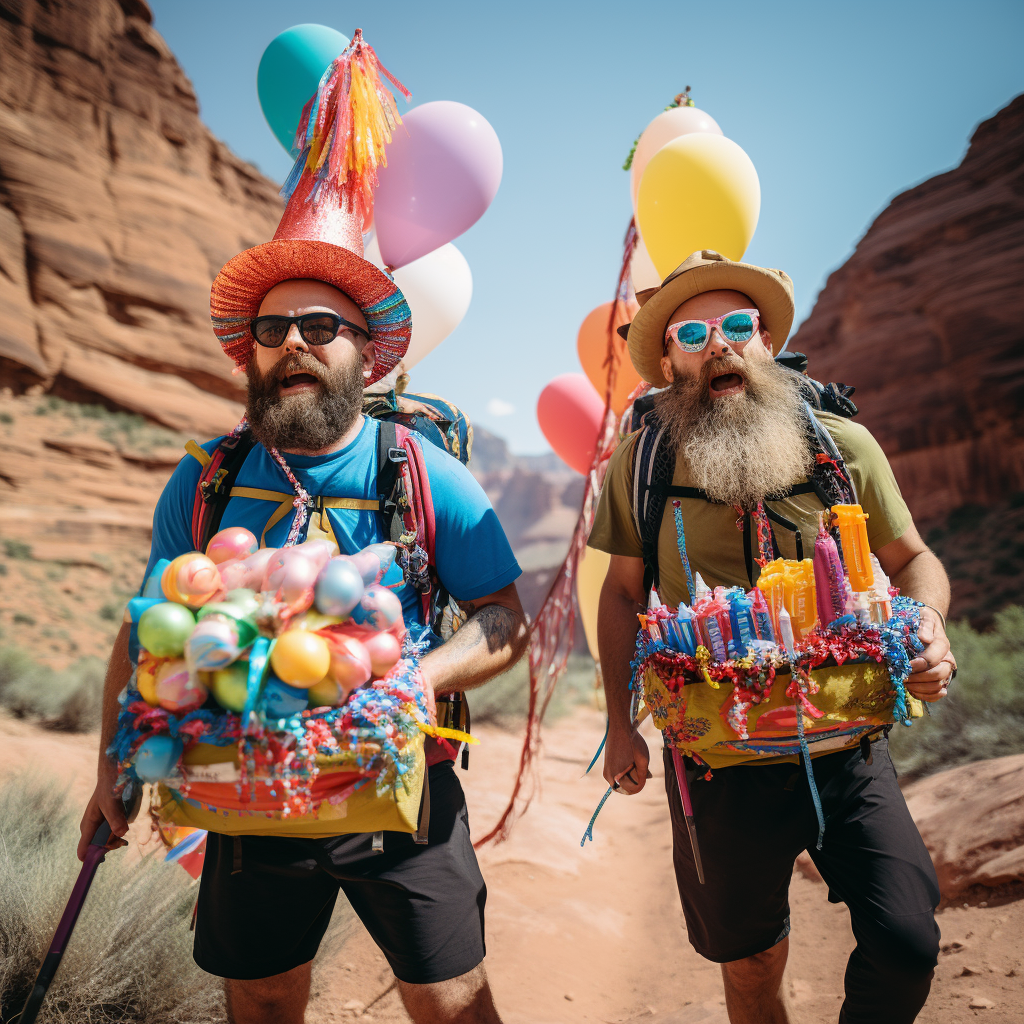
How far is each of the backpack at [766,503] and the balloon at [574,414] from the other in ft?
8.46

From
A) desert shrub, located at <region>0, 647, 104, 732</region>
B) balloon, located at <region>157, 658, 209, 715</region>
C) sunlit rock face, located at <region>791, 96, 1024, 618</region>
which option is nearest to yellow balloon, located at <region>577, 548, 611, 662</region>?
balloon, located at <region>157, 658, 209, 715</region>

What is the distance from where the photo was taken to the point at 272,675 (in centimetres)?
126

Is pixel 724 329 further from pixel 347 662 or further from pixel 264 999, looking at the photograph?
pixel 264 999

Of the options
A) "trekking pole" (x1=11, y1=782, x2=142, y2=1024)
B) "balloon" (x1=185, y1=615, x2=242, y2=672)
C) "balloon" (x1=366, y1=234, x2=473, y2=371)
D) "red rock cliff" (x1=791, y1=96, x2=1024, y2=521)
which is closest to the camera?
"balloon" (x1=185, y1=615, x2=242, y2=672)

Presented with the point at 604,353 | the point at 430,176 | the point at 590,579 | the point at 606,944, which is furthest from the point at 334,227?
the point at 606,944

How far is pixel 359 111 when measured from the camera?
2371mm

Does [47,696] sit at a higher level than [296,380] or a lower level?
lower

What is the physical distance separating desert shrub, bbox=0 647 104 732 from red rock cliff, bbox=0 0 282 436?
11.7m

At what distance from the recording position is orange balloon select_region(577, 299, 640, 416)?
4.15 m

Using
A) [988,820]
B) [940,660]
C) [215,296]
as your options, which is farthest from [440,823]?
[988,820]

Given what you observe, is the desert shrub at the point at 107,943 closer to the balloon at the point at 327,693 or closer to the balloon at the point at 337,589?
the balloon at the point at 327,693

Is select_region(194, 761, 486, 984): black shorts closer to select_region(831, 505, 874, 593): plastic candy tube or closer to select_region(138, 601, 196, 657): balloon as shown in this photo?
select_region(138, 601, 196, 657): balloon

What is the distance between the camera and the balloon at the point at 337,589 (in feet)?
4.13

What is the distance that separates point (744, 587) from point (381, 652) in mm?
1103
